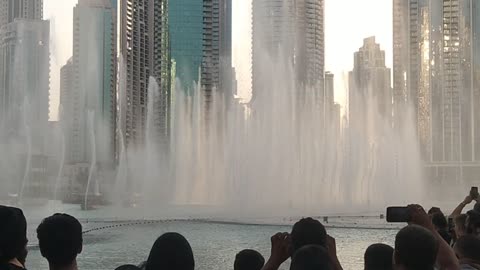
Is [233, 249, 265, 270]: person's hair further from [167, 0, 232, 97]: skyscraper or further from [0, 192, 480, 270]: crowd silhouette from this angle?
[167, 0, 232, 97]: skyscraper

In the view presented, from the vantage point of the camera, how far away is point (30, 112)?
64812mm

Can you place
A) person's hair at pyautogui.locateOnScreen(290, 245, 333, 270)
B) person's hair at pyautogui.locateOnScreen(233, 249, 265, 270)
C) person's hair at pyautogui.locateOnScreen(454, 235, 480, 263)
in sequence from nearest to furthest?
person's hair at pyautogui.locateOnScreen(290, 245, 333, 270), person's hair at pyautogui.locateOnScreen(454, 235, 480, 263), person's hair at pyautogui.locateOnScreen(233, 249, 265, 270)

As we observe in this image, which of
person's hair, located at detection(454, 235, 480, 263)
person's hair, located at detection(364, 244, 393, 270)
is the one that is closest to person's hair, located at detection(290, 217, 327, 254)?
person's hair, located at detection(364, 244, 393, 270)

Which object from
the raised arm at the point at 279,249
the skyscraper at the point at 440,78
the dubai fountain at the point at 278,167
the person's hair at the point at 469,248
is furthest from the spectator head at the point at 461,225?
the skyscraper at the point at 440,78

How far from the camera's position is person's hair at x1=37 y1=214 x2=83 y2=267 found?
13.1 ft

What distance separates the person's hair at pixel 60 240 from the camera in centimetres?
400

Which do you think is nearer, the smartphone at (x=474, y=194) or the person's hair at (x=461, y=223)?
the person's hair at (x=461, y=223)

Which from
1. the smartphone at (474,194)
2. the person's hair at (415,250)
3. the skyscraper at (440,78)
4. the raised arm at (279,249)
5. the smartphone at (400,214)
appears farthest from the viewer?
the skyscraper at (440,78)

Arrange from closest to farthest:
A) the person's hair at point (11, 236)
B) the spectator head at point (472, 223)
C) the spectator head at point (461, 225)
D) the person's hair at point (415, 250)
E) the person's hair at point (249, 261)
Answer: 1. the person's hair at point (415, 250)
2. the person's hair at point (11, 236)
3. the person's hair at point (249, 261)
4. the spectator head at point (472, 223)
5. the spectator head at point (461, 225)

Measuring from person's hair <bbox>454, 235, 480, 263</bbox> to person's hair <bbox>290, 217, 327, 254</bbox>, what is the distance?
1136 mm

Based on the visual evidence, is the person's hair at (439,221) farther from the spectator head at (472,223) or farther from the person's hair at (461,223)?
the spectator head at (472,223)

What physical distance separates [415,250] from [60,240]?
192cm

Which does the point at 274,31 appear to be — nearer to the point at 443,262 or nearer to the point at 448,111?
the point at 448,111

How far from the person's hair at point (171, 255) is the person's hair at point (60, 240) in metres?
0.44
